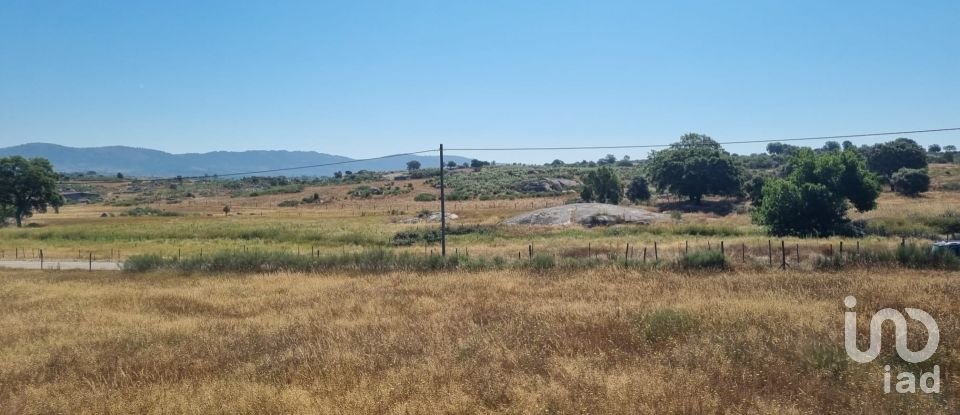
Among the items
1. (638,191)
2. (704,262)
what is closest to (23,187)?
(638,191)

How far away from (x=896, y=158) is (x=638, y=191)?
54.0 metres

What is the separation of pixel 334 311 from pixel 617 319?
9637 millimetres

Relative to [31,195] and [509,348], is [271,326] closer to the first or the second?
[509,348]

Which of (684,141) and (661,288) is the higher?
(684,141)

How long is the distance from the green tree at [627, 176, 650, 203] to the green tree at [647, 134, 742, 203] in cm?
899

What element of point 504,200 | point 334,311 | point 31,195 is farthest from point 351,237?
point 31,195

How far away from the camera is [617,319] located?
50.7 feet

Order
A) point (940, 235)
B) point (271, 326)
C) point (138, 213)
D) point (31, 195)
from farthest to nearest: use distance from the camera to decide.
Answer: point (138, 213), point (31, 195), point (940, 235), point (271, 326)

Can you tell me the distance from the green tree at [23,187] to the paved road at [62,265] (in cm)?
5429

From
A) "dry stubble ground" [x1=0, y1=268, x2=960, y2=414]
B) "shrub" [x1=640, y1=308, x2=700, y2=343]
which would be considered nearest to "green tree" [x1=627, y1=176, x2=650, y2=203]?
"dry stubble ground" [x1=0, y1=268, x2=960, y2=414]

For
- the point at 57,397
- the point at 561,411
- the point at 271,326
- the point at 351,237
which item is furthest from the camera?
the point at 351,237

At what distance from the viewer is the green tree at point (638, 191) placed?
97.1 meters

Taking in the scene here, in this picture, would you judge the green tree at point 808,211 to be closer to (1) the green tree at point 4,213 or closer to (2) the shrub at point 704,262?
(2) the shrub at point 704,262

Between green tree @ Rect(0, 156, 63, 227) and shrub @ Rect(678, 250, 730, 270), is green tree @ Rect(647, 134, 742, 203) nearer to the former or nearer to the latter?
shrub @ Rect(678, 250, 730, 270)
